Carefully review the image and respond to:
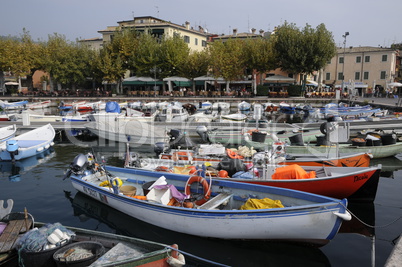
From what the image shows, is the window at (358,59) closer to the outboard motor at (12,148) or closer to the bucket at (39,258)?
the outboard motor at (12,148)

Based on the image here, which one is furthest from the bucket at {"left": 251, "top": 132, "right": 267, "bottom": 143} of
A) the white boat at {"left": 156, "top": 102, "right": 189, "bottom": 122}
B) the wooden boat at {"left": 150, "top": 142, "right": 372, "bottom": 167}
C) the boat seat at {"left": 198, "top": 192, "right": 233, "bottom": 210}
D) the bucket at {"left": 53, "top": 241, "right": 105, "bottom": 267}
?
the bucket at {"left": 53, "top": 241, "right": 105, "bottom": 267}

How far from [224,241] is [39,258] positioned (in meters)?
4.52

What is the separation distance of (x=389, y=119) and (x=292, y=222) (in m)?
20.5

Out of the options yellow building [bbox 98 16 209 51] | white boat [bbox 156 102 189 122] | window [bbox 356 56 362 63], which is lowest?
white boat [bbox 156 102 189 122]

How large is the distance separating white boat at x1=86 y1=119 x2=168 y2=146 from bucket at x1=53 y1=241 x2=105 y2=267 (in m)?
12.6

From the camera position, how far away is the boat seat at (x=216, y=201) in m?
8.68

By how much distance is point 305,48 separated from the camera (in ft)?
138

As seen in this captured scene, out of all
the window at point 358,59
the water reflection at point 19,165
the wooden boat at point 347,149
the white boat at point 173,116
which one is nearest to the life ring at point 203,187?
the wooden boat at point 347,149

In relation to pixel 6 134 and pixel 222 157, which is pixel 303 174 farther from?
pixel 6 134

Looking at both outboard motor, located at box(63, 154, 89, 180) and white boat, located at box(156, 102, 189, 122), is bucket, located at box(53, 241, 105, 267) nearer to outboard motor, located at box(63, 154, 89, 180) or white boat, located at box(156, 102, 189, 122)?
outboard motor, located at box(63, 154, 89, 180)

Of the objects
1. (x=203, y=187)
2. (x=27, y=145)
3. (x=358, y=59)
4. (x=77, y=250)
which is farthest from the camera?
(x=358, y=59)

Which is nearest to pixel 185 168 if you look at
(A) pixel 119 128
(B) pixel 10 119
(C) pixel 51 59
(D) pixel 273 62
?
(A) pixel 119 128

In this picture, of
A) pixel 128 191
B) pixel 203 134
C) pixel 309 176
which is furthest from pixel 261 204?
pixel 203 134

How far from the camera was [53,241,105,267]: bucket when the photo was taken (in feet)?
19.9
